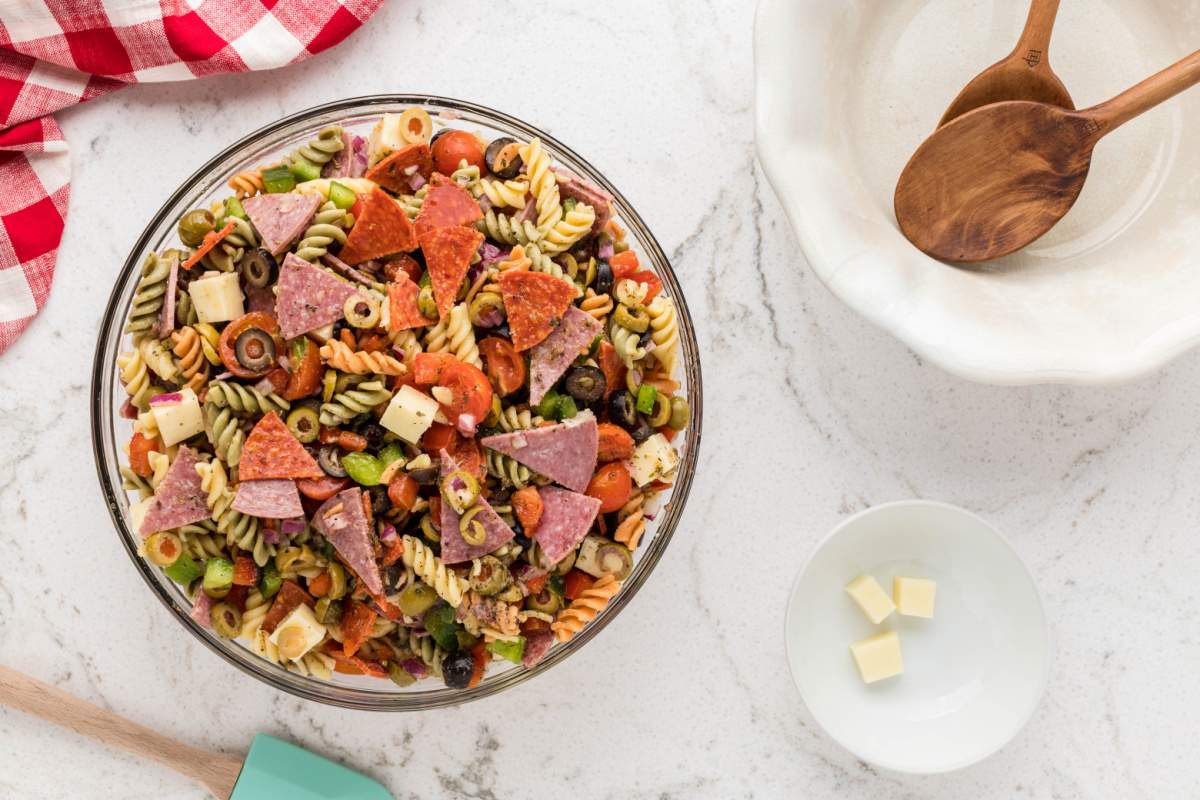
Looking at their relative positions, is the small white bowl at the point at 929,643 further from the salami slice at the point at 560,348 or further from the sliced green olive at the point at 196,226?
the sliced green olive at the point at 196,226

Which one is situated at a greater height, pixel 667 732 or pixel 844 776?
pixel 667 732

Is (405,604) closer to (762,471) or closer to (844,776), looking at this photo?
(762,471)

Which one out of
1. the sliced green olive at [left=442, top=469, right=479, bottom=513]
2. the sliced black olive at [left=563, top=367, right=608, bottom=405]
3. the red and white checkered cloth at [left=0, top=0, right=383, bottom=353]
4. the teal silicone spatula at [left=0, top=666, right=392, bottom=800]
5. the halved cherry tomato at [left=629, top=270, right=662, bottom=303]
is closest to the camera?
the sliced green olive at [left=442, top=469, right=479, bottom=513]

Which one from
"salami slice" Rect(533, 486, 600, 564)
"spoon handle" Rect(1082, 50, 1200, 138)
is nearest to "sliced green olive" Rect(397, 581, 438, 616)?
"salami slice" Rect(533, 486, 600, 564)

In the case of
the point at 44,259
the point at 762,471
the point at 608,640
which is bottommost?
the point at 608,640

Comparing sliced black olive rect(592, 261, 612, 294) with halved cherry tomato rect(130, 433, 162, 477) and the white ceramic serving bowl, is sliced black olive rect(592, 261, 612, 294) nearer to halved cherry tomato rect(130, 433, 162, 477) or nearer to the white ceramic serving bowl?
the white ceramic serving bowl

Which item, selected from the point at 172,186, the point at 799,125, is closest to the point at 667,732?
the point at 799,125
